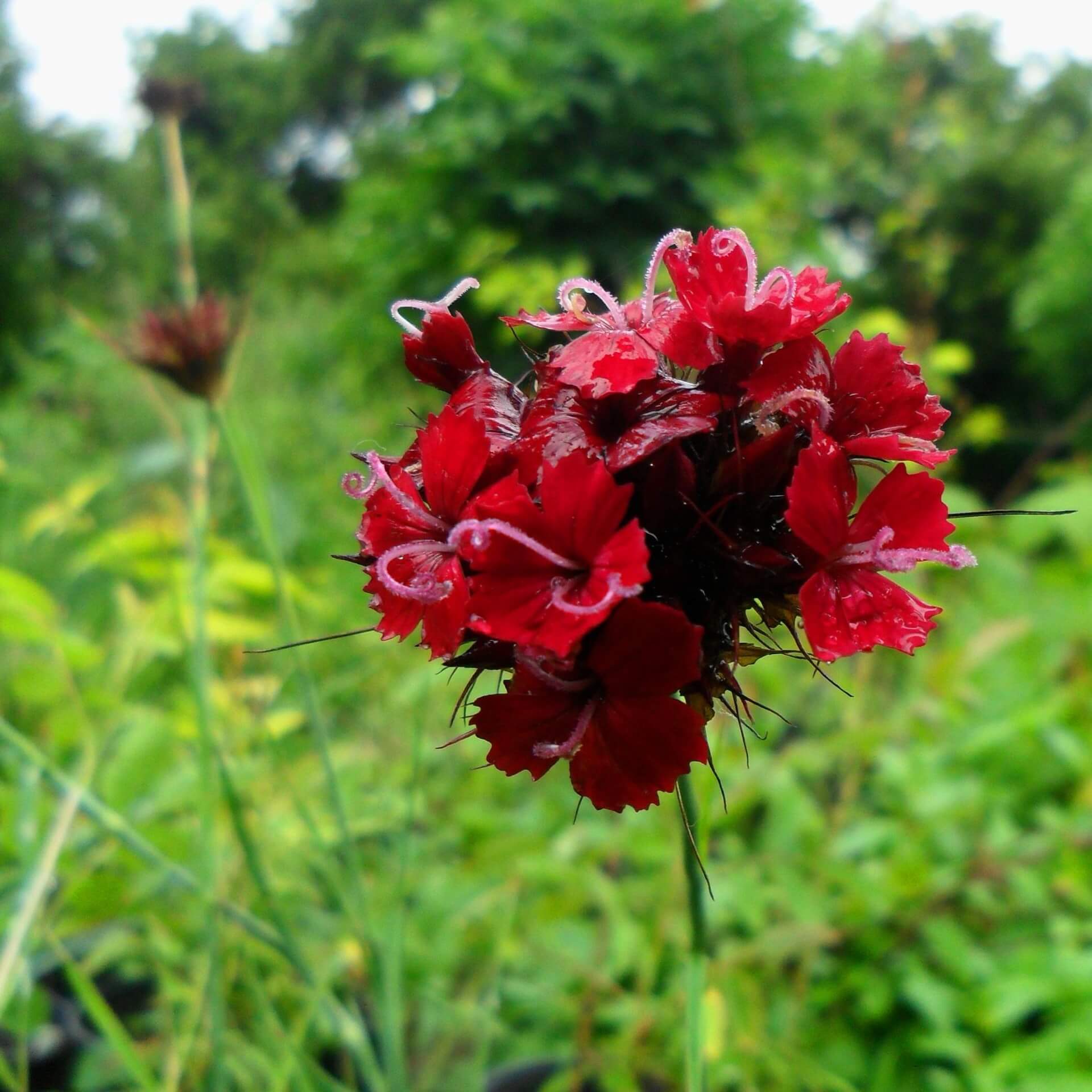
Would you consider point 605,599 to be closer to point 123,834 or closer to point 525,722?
point 525,722

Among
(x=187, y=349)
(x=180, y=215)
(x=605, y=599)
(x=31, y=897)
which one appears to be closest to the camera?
(x=605, y=599)

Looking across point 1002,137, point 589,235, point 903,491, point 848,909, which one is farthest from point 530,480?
point 1002,137

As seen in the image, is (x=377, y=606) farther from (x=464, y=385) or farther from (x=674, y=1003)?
(x=674, y=1003)

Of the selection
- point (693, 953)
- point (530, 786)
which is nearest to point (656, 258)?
point (693, 953)

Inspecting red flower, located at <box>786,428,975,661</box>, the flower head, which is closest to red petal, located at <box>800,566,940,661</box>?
red flower, located at <box>786,428,975,661</box>

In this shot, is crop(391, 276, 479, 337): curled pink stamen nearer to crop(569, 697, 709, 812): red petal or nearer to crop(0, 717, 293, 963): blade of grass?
crop(569, 697, 709, 812): red petal
